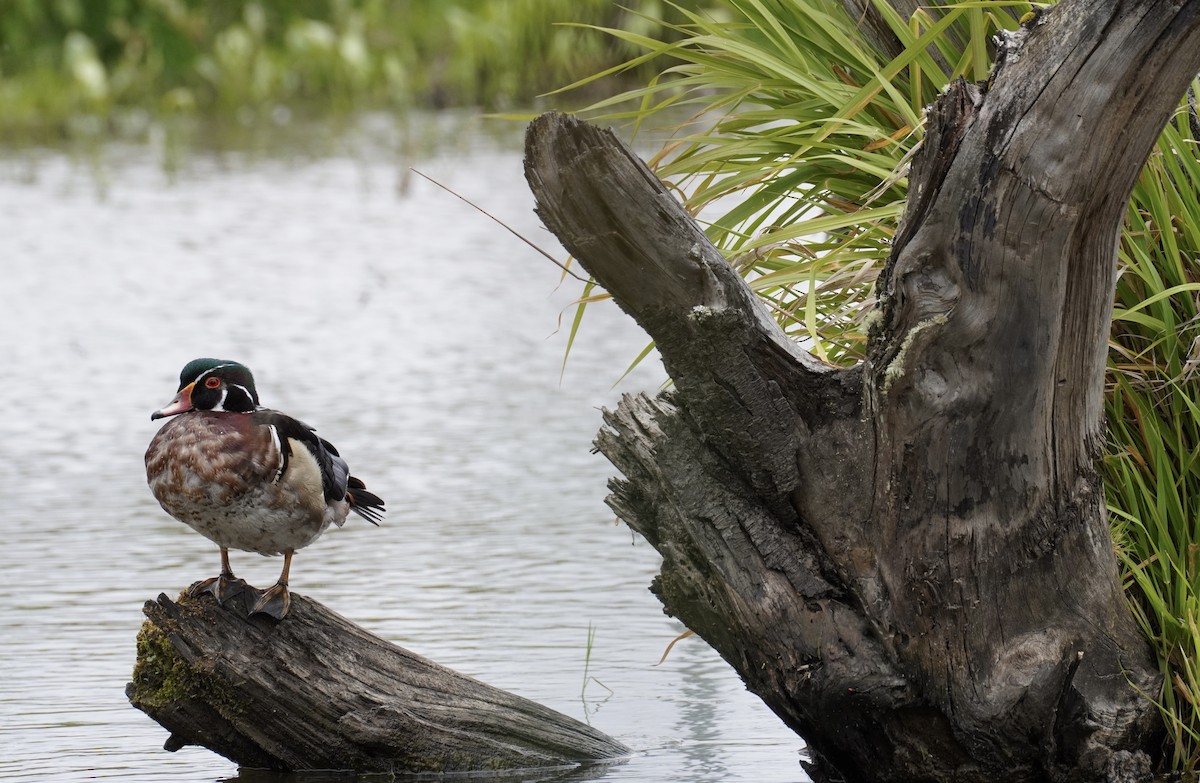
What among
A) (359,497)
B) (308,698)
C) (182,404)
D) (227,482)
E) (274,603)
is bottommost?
(308,698)

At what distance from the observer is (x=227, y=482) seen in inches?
147

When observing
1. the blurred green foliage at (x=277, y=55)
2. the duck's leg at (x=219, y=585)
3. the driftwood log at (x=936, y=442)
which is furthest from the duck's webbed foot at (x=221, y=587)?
the blurred green foliage at (x=277, y=55)

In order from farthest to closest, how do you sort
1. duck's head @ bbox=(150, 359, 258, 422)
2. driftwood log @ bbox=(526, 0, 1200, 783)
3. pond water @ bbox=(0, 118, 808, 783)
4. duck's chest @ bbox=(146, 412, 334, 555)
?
pond water @ bbox=(0, 118, 808, 783) < duck's head @ bbox=(150, 359, 258, 422) < duck's chest @ bbox=(146, 412, 334, 555) < driftwood log @ bbox=(526, 0, 1200, 783)

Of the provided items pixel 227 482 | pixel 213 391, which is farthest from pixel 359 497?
pixel 227 482

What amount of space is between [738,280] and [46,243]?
31.3 ft

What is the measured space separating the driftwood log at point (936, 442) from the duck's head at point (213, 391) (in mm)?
896

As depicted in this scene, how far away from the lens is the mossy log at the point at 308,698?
3.78 m

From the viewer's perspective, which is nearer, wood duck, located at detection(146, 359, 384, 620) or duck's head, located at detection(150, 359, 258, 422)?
wood duck, located at detection(146, 359, 384, 620)

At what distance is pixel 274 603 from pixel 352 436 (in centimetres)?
364

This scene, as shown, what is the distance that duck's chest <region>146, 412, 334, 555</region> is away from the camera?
3730mm

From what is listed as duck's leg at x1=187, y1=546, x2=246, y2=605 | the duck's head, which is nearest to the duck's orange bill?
the duck's head

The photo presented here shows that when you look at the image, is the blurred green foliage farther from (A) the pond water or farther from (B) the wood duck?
(B) the wood duck

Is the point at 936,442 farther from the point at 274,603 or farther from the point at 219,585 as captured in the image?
the point at 219,585

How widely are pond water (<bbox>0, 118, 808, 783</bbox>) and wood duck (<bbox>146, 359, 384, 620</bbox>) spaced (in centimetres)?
56
